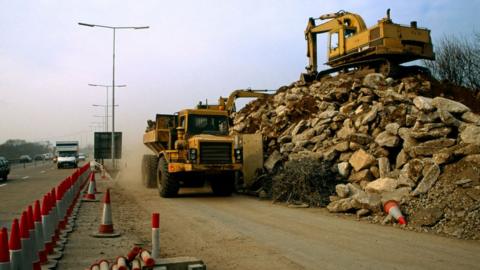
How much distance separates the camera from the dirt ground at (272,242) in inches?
269

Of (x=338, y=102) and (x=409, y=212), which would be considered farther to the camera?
(x=338, y=102)

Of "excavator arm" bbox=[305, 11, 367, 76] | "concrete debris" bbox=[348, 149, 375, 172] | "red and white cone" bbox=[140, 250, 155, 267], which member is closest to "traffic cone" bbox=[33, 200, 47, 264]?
"red and white cone" bbox=[140, 250, 155, 267]

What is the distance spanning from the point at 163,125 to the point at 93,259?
11.4 meters

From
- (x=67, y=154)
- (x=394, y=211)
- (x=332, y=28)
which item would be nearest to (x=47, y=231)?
(x=394, y=211)

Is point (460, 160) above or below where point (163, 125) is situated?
below

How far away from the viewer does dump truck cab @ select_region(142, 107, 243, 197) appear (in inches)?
589

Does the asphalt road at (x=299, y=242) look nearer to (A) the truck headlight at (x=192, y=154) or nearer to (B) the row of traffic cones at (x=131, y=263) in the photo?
(B) the row of traffic cones at (x=131, y=263)

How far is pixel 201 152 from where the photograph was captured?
48.8ft

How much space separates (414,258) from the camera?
7.01m

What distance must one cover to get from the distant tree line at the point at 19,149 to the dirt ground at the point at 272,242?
248 ft

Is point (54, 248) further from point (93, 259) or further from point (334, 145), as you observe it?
point (334, 145)

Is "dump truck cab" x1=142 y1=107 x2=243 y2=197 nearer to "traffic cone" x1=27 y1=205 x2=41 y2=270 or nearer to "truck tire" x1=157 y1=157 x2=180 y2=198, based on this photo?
"truck tire" x1=157 y1=157 x2=180 y2=198

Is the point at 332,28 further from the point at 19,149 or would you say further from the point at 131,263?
the point at 19,149

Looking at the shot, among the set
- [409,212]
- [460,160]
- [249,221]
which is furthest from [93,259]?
[460,160]
